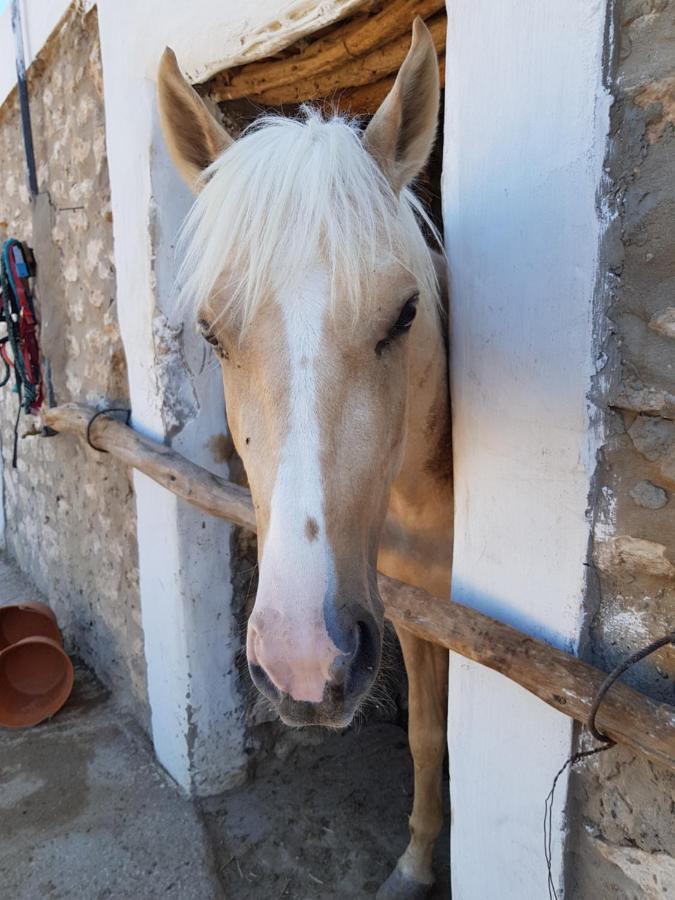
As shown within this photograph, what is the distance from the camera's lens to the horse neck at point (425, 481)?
154cm

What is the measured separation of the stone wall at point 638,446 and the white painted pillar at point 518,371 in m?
Result: 0.04

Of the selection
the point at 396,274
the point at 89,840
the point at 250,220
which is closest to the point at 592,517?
the point at 396,274

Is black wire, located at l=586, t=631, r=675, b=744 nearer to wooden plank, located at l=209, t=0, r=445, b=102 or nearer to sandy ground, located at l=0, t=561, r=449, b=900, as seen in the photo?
wooden plank, located at l=209, t=0, r=445, b=102

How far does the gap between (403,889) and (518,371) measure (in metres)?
1.87

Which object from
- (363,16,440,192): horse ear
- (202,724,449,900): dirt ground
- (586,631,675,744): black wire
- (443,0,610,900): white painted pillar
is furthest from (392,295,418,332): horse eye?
(202,724,449,900): dirt ground

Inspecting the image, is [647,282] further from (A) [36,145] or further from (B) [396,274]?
(A) [36,145]

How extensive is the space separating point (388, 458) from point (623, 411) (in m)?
0.44

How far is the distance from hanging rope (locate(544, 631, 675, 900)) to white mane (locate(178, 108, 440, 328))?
747 millimetres

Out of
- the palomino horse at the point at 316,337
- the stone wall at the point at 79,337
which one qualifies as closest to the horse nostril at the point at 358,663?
the palomino horse at the point at 316,337

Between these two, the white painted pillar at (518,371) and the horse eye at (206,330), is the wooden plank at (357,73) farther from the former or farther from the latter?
the horse eye at (206,330)

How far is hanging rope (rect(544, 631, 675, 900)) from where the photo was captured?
0.97m

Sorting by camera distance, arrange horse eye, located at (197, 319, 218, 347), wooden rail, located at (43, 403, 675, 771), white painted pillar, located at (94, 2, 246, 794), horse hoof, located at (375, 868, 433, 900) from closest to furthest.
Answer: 1. wooden rail, located at (43, 403, 675, 771)
2. horse eye, located at (197, 319, 218, 347)
3. horse hoof, located at (375, 868, 433, 900)
4. white painted pillar, located at (94, 2, 246, 794)

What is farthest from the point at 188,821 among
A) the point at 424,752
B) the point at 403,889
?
the point at 424,752

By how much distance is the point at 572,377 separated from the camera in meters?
1.08
